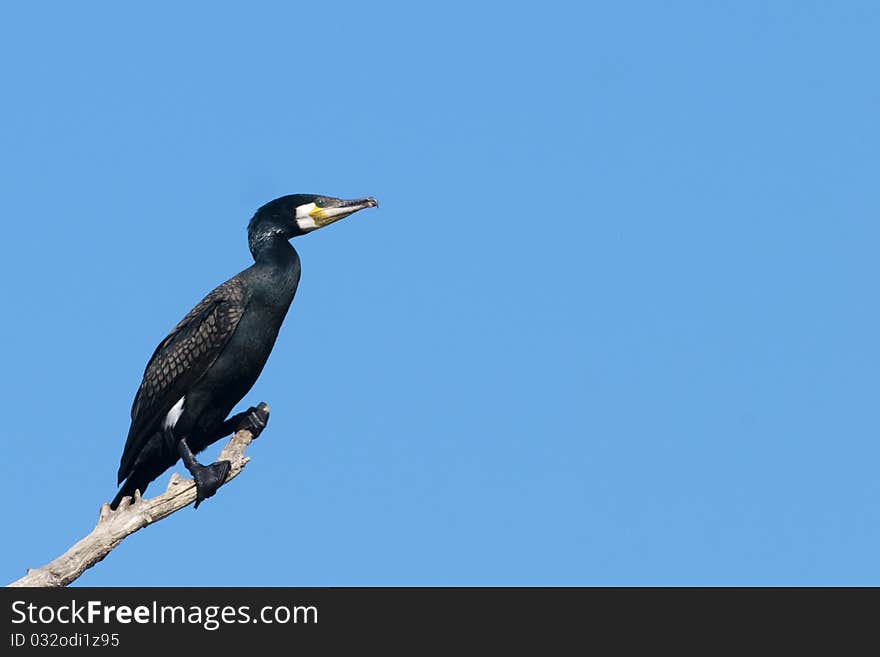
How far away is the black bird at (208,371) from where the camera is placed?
13766mm

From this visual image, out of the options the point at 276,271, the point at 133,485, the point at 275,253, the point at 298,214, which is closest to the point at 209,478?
the point at 133,485

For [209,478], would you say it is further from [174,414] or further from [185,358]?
[185,358]

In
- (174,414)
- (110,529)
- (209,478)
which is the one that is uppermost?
(174,414)

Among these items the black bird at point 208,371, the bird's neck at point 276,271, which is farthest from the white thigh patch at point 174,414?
the bird's neck at point 276,271

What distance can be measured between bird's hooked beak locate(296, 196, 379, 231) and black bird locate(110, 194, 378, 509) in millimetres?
378

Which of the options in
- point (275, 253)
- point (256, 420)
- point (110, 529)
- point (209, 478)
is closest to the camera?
point (110, 529)

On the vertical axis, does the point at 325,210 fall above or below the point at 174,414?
above

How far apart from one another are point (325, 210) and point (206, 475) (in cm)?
276

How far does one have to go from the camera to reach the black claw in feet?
42.4

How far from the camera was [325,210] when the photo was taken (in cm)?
1435

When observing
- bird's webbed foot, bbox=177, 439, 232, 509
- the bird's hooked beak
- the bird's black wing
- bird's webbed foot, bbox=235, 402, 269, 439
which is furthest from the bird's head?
bird's webbed foot, bbox=177, 439, 232, 509

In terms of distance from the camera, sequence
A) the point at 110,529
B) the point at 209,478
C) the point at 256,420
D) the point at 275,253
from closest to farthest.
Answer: the point at 110,529 < the point at 209,478 < the point at 256,420 < the point at 275,253
